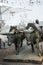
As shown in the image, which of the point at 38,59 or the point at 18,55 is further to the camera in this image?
the point at 18,55

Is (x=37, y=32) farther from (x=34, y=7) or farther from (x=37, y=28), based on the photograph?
(x=34, y=7)

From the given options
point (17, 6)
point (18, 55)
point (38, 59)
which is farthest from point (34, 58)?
point (17, 6)

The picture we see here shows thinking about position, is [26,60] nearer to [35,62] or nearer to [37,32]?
[35,62]

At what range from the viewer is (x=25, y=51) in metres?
1.69

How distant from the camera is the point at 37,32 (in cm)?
156

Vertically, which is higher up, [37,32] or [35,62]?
[37,32]

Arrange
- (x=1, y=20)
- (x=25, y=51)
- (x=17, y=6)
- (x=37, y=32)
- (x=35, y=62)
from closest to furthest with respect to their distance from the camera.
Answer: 1. (x=35, y=62)
2. (x=37, y=32)
3. (x=25, y=51)
4. (x=1, y=20)
5. (x=17, y=6)

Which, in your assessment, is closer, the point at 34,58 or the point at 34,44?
the point at 34,58

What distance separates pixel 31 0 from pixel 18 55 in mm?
1466

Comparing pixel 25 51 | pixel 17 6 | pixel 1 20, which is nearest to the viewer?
pixel 25 51

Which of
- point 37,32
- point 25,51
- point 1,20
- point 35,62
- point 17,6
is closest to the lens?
point 35,62

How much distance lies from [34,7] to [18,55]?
4.78ft

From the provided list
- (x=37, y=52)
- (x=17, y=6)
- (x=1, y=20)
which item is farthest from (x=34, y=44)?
(x=17, y=6)

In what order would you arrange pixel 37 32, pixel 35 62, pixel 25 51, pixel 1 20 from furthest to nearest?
pixel 1 20 → pixel 25 51 → pixel 37 32 → pixel 35 62
